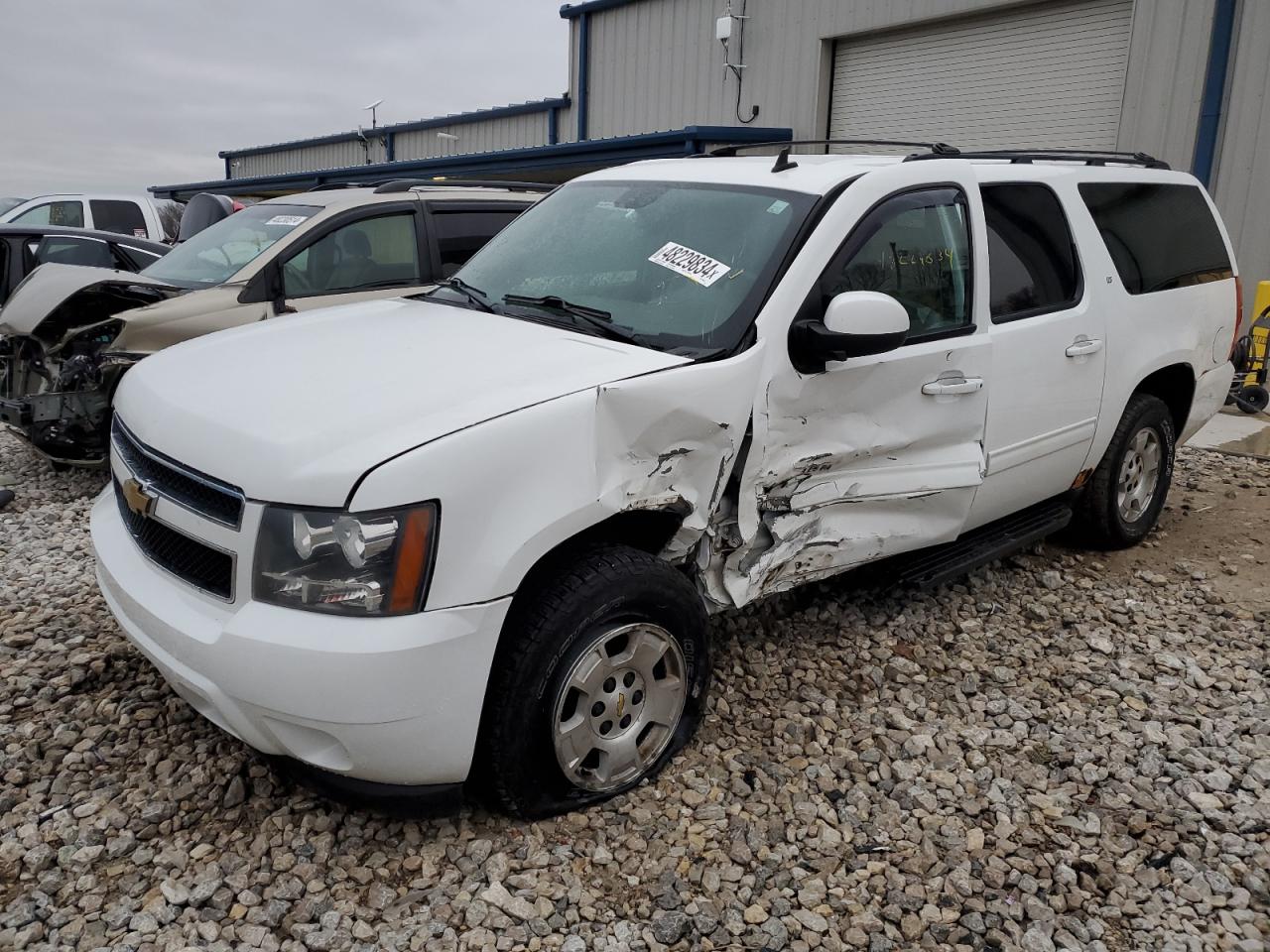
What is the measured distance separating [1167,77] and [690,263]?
8.18 m

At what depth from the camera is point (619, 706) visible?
2.97 metres

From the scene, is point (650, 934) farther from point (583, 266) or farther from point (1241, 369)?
point (1241, 369)

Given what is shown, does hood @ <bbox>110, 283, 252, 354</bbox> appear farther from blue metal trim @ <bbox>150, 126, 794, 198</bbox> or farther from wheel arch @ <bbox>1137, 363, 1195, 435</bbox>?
blue metal trim @ <bbox>150, 126, 794, 198</bbox>

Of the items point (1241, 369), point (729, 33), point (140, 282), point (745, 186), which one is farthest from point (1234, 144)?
point (140, 282)

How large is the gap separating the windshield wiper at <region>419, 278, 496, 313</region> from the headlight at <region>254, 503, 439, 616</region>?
1384 mm

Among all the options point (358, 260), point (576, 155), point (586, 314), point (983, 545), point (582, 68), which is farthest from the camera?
point (582, 68)

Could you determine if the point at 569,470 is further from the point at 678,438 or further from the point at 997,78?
the point at 997,78

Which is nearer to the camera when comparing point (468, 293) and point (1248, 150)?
point (468, 293)

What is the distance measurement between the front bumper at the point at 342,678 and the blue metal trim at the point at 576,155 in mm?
8504

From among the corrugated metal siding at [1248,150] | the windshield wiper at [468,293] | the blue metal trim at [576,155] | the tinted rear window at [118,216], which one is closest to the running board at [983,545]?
the windshield wiper at [468,293]

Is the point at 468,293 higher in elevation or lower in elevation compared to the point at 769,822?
higher

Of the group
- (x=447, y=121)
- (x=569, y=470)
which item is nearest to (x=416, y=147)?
(x=447, y=121)

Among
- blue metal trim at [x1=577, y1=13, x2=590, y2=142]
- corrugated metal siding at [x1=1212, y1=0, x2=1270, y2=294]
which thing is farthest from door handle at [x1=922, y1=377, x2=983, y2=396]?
blue metal trim at [x1=577, y1=13, x2=590, y2=142]

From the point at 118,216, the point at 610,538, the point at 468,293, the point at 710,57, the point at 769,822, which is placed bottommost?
the point at 769,822
